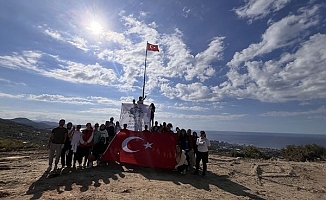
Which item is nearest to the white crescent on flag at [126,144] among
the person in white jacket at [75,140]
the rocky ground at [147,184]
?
the rocky ground at [147,184]

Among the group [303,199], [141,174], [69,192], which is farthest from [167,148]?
[303,199]

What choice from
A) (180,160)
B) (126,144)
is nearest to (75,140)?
(126,144)

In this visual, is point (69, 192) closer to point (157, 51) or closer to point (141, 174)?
point (141, 174)

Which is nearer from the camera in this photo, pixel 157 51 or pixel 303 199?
pixel 303 199

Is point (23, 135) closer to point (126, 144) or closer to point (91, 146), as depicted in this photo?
point (91, 146)

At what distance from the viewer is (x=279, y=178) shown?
33.4 ft

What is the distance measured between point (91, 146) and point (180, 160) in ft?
12.0

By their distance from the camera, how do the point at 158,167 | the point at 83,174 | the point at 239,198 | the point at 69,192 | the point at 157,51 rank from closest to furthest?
the point at 69,192 < the point at 239,198 < the point at 83,174 < the point at 158,167 < the point at 157,51

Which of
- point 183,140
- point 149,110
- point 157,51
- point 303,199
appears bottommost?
point 303,199

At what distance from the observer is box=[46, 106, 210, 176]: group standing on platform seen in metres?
8.95

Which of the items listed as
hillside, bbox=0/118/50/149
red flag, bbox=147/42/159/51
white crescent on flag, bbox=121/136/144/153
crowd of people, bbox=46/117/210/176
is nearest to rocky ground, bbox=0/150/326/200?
crowd of people, bbox=46/117/210/176

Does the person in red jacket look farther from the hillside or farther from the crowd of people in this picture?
the hillside

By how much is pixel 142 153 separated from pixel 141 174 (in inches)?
45.0

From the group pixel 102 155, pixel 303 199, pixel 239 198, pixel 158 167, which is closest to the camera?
pixel 239 198
